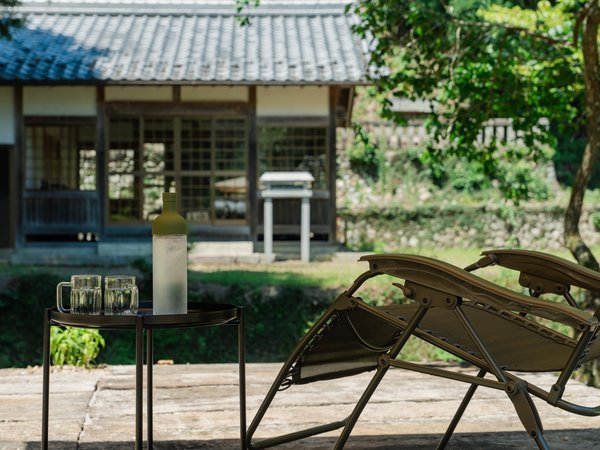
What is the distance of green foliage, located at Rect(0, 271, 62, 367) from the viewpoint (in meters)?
7.71

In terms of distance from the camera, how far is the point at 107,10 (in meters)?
14.4

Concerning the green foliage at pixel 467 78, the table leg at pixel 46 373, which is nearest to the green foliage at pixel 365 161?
the green foliage at pixel 467 78

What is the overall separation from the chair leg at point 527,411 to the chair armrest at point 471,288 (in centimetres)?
16

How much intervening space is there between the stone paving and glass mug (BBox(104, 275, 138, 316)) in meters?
0.68

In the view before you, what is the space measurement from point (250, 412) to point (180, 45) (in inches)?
404

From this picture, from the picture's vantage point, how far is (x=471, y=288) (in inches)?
82.0

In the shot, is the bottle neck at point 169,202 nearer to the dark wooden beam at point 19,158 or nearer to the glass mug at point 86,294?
the glass mug at point 86,294

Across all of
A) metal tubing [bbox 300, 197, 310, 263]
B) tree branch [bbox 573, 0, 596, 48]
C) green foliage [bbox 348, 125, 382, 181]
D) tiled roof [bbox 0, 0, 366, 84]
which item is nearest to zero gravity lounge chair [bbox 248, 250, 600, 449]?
tree branch [bbox 573, 0, 596, 48]

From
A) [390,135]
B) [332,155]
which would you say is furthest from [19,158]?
[390,135]

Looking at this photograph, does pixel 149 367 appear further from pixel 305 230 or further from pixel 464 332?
pixel 305 230

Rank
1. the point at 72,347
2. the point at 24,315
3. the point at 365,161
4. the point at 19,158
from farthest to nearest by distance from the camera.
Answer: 1. the point at 365,161
2. the point at 19,158
3. the point at 24,315
4. the point at 72,347

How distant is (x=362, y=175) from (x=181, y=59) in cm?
421

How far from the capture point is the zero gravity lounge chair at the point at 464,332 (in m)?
2.03

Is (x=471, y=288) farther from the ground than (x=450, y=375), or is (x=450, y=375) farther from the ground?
(x=471, y=288)
